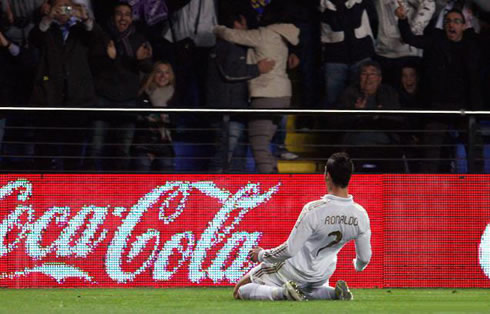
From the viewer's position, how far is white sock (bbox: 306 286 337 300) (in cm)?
813

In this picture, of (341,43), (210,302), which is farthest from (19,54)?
(210,302)

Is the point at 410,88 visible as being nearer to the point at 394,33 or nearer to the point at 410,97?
the point at 410,97

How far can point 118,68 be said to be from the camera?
1179 cm

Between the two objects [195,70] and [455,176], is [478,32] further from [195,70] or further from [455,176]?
[195,70]

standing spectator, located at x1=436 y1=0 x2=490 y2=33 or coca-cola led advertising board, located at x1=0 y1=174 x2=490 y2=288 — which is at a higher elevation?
standing spectator, located at x1=436 y1=0 x2=490 y2=33

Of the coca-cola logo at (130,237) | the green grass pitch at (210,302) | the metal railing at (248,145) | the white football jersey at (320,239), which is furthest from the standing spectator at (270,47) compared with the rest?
the white football jersey at (320,239)

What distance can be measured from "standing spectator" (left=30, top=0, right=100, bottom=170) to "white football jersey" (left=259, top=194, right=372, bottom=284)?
4.35m

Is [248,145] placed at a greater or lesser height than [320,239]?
greater

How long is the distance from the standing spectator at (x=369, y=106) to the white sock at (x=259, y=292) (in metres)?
3.75

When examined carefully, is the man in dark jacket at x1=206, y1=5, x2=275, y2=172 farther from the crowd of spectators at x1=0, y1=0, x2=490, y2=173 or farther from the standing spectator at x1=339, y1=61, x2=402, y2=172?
the standing spectator at x1=339, y1=61, x2=402, y2=172

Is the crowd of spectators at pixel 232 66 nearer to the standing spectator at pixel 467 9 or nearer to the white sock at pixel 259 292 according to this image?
the standing spectator at pixel 467 9

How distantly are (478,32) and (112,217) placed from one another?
497 cm

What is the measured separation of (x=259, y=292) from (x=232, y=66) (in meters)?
4.23

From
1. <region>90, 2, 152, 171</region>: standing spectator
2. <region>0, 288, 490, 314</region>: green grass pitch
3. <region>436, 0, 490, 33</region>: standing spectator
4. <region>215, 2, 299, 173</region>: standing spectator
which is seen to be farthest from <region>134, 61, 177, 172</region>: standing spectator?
<region>436, 0, 490, 33</region>: standing spectator
